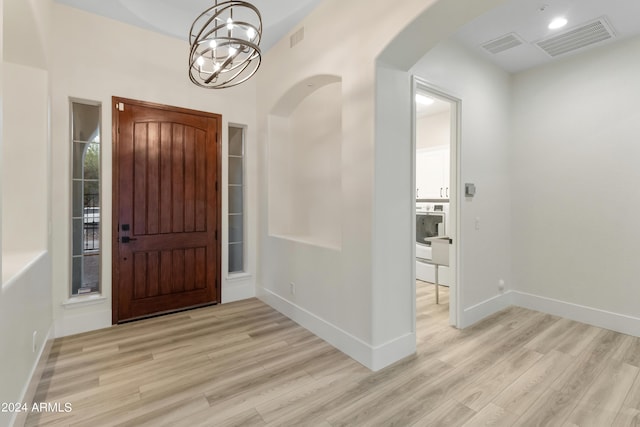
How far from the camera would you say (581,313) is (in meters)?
3.45

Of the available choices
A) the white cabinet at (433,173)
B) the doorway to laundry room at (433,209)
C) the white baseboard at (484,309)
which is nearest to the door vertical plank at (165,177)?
the doorway to laundry room at (433,209)

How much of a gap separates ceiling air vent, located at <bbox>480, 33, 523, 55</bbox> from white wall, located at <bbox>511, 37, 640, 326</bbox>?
2.59 feet

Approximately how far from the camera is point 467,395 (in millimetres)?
2150

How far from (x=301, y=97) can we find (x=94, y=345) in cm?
344

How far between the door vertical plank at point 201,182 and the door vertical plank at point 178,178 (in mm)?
180

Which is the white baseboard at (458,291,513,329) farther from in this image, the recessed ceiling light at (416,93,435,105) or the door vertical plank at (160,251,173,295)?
the door vertical plank at (160,251,173,295)

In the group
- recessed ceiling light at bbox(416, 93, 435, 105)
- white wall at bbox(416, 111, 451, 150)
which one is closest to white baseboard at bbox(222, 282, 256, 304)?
recessed ceiling light at bbox(416, 93, 435, 105)

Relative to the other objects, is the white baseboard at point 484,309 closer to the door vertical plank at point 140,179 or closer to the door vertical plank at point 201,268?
the door vertical plank at point 201,268

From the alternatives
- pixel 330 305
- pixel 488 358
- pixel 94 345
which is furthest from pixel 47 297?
pixel 488 358

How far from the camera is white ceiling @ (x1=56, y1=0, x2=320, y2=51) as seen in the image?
10.4 feet

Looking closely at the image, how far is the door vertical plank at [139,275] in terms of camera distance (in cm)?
353

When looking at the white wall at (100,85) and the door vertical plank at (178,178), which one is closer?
the white wall at (100,85)

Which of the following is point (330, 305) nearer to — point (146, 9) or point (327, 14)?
point (327, 14)

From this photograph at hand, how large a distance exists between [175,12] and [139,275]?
10.0 feet
